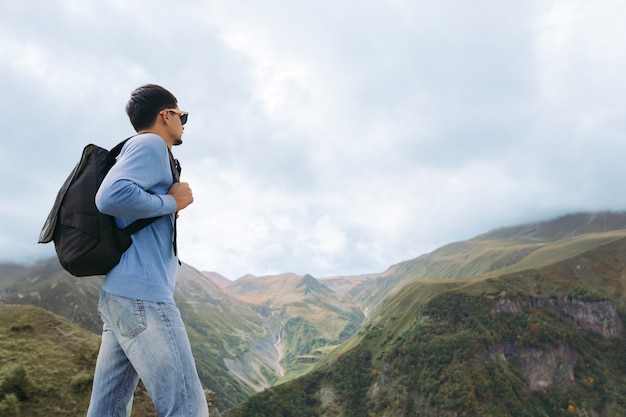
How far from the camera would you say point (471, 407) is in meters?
146

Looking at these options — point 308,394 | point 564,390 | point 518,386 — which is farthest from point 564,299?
point 308,394

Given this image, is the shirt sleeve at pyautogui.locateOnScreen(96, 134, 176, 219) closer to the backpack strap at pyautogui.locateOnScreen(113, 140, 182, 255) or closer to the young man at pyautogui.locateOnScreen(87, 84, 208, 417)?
the young man at pyautogui.locateOnScreen(87, 84, 208, 417)

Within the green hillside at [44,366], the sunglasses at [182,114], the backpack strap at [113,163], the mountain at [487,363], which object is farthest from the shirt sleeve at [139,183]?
the mountain at [487,363]

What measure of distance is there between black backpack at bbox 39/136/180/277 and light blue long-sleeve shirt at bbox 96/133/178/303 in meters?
0.09

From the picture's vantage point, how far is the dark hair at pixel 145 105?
3795 mm

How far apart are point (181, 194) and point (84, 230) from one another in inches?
33.9

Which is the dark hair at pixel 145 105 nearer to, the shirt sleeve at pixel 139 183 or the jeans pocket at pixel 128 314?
the shirt sleeve at pixel 139 183

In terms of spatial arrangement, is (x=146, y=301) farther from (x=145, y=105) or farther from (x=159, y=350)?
(x=145, y=105)

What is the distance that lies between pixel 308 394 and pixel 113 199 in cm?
18750

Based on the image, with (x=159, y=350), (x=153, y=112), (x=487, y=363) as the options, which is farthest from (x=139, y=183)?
(x=487, y=363)

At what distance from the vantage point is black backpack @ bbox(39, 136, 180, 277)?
10.1 feet

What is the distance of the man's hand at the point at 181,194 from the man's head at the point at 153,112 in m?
0.59

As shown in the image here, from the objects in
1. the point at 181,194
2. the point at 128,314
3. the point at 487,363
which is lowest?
the point at 487,363

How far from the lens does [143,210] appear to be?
3.15 meters
